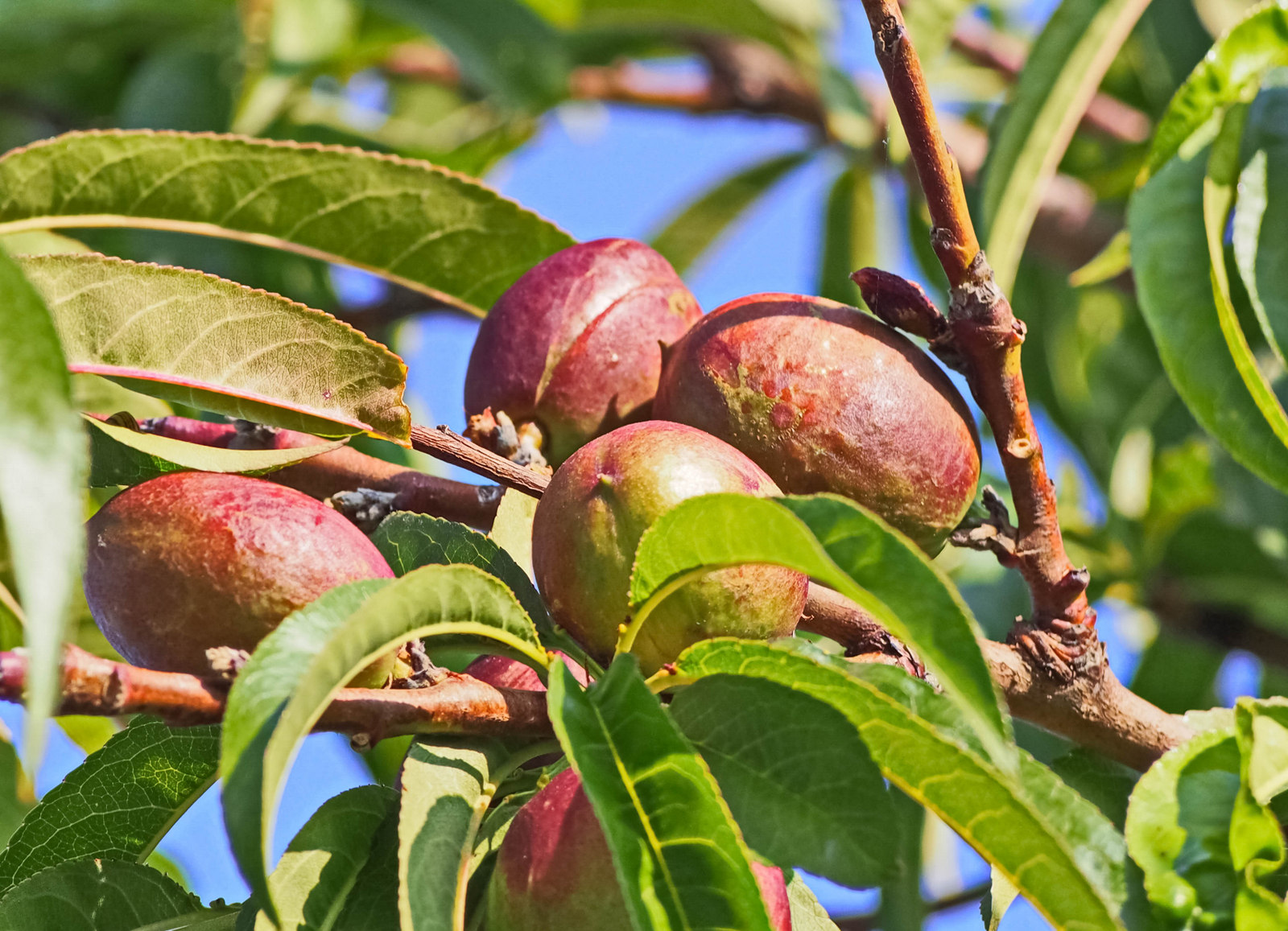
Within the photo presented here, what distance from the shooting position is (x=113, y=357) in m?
1.01

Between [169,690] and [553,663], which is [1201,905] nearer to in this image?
[553,663]

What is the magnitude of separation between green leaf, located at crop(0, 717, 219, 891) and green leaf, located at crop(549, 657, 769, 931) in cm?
36

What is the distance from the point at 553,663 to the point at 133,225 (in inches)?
31.3

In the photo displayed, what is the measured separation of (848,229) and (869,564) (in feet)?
8.30

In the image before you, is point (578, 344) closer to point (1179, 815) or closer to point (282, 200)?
point (282, 200)

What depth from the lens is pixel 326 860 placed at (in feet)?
2.97

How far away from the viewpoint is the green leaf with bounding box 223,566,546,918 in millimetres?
665

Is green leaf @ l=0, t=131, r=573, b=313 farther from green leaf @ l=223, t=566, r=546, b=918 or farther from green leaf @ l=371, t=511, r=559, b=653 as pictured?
green leaf @ l=223, t=566, r=546, b=918

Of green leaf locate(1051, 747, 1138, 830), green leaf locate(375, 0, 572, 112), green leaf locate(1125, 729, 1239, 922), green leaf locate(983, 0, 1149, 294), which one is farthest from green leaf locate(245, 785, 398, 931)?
green leaf locate(375, 0, 572, 112)

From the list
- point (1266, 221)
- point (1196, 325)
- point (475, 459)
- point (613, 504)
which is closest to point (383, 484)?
point (475, 459)

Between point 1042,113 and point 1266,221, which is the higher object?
point 1042,113

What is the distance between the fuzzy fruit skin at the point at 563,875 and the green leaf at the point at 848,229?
235 cm

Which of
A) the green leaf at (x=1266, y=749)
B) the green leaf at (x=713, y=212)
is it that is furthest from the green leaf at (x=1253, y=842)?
the green leaf at (x=713, y=212)

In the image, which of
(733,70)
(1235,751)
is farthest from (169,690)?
(733,70)
